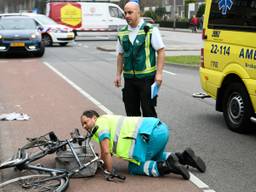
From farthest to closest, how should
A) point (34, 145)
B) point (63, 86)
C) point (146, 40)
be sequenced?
1. point (63, 86)
2. point (146, 40)
3. point (34, 145)

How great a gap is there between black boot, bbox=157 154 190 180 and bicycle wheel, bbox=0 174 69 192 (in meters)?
1.00

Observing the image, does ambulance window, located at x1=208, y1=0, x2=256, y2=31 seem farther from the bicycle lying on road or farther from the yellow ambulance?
the bicycle lying on road

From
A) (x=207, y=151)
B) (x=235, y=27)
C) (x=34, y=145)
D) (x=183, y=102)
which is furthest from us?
(x=183, y=102)

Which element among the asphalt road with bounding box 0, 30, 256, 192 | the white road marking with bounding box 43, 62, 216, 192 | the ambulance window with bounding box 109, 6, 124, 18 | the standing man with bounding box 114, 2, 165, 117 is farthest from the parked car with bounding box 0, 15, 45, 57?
the standing man with bounding box 114, 2, 165, 117

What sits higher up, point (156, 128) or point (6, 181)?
point (156, 128)

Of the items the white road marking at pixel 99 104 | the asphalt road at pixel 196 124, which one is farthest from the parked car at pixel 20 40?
the asphalt road at pixel 196 124

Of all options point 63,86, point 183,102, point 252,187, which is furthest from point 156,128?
point 63,86

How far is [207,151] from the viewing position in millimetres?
6508

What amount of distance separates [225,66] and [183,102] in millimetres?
2810

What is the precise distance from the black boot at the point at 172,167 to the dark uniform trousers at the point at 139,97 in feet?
3.03

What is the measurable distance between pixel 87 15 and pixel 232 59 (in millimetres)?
25920

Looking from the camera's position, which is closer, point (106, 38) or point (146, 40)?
point (146, 40)

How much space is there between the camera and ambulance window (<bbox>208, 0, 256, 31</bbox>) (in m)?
7.04

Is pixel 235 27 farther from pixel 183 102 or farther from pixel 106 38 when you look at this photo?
pixel 106 38
